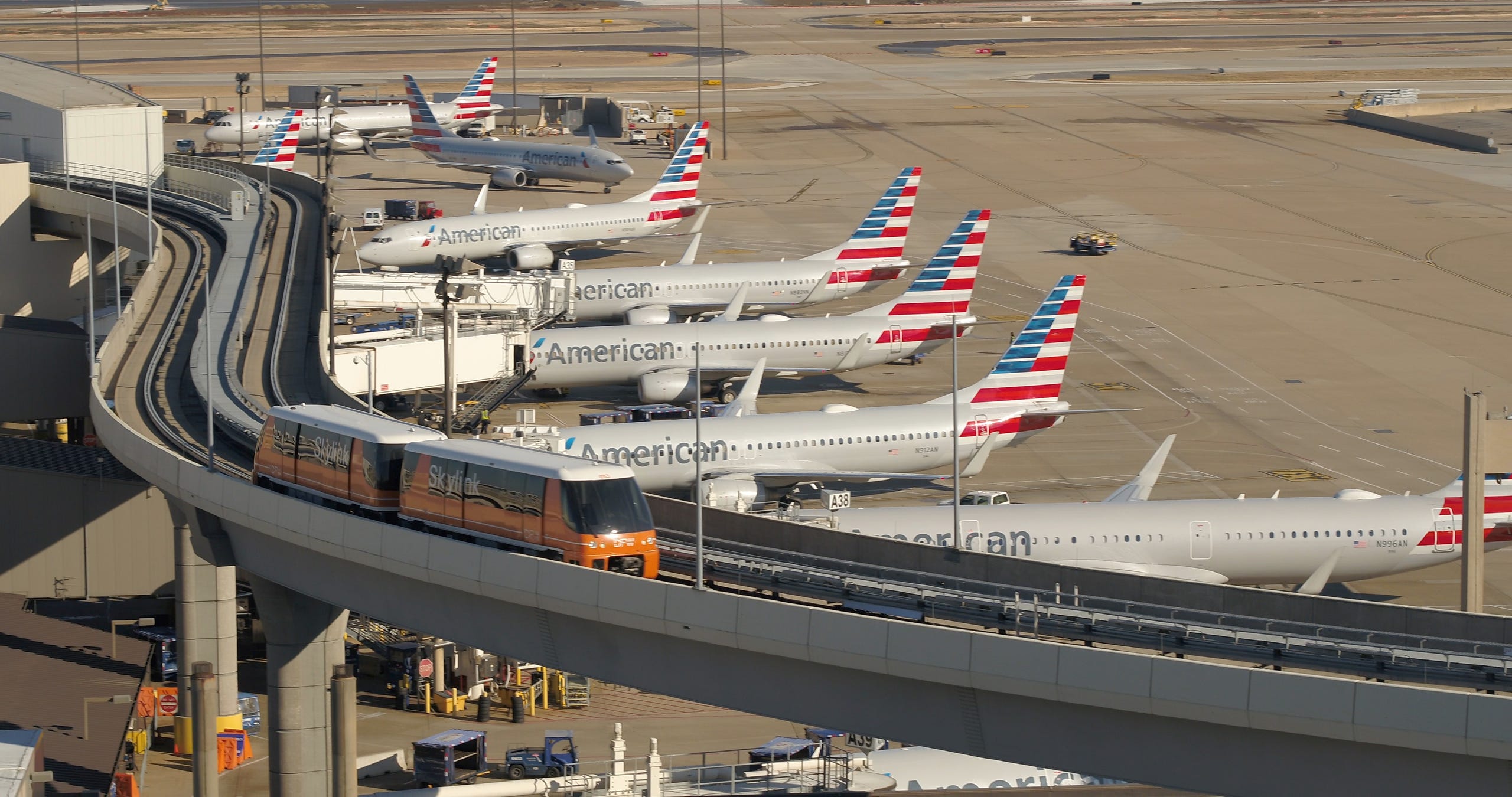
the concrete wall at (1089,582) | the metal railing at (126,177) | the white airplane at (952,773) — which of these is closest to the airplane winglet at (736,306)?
the metal railing at (126,177)

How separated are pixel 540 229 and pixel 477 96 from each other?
60517 mm

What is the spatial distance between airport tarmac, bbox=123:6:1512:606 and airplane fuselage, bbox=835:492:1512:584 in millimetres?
2991

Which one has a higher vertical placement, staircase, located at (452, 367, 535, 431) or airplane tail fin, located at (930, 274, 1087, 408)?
airplane tail fin, located at (930, 274, 1087, 408)

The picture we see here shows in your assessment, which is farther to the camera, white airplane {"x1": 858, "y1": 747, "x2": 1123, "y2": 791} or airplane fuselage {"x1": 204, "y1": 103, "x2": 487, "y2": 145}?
airplane fuselage {"x1": 204, "y1": 103, "x2": 487, "y2": 145}

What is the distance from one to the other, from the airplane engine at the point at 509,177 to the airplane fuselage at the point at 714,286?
1763 inches

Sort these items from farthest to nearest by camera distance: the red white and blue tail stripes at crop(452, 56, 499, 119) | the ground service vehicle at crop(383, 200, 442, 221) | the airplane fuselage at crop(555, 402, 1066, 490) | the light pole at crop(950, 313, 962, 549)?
the red white and blue tail stripes at crop(452, 56, 499, 119) < the ground service vehicle at crop(383, 200, 442, 221) < the airplane fuselage at crop(555, 402, 1066, 490) < the light pole at crop(950, 313, 962, 549)

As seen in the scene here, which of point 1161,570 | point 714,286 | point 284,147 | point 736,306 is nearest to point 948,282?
point 736,306

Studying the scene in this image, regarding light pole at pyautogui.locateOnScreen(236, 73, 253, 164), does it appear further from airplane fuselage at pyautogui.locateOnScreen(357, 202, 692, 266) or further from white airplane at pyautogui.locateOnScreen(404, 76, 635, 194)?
airplane fuselage at pyautogui.locateOnScreen(357, 202, 692, 266)

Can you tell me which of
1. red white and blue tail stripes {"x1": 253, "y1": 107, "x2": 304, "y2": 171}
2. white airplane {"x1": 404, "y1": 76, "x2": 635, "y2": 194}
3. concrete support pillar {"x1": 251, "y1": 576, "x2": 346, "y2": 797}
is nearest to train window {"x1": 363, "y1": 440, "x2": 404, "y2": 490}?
concrete support pillar {"x1": 251, "y1": 576, "x2": 346, "y2": 797}

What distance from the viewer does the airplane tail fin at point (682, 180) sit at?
381 ft

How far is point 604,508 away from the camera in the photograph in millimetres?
36625

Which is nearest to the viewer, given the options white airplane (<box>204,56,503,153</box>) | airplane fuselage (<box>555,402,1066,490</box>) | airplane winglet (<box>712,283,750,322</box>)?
airplane fuselage (<box>555,402,1066,490</box>)

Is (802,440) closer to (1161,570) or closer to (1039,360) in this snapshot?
(1039,360)

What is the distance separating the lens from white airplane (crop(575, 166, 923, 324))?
93688 millimetres
